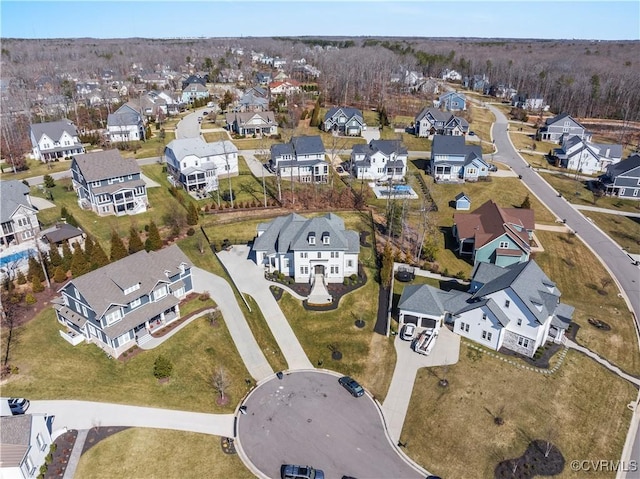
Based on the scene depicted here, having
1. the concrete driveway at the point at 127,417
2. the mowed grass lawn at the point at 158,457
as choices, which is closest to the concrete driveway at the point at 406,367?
the mowed grass lawn at the point at 158,457

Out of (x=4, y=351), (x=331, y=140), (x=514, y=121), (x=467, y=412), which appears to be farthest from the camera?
(x=514, y=121)

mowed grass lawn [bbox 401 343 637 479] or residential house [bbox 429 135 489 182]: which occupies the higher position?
residential house [bbox 429 135 489 182]

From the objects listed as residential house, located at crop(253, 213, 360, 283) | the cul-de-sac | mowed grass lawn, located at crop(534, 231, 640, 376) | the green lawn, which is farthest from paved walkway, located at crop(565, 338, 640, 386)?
the green lawn

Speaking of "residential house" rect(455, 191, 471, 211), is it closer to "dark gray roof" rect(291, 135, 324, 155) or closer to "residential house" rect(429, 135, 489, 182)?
"residential house" rect(429, 135, 489, 182)

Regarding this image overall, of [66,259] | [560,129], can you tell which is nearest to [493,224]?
[66,259]

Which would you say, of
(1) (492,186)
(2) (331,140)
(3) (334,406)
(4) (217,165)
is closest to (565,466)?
(3) (334,406)

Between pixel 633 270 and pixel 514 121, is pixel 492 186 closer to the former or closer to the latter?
pixel 633 270
